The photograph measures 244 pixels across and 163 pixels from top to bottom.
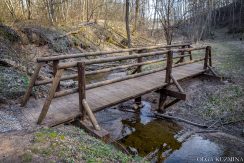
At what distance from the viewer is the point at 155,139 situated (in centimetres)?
638

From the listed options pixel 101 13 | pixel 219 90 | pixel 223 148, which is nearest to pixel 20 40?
pixel 219 90

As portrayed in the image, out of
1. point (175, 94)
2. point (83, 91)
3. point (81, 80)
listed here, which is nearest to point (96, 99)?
point (83, 91)

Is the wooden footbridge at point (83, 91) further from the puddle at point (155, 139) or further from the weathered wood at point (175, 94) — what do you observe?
the puddle at point (155, 139)

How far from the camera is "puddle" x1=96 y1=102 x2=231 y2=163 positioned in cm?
566

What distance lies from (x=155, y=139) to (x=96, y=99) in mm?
1985

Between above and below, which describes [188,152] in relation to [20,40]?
below

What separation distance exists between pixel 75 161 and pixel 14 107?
290 centimetres

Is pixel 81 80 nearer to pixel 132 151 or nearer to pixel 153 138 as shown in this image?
pixel 132 151

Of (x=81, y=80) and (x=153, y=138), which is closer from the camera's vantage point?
(x=81, y=80)

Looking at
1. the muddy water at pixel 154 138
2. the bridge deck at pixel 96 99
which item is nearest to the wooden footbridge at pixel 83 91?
the bridge deck at pixel 96 99

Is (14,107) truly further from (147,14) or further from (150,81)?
(147,14)

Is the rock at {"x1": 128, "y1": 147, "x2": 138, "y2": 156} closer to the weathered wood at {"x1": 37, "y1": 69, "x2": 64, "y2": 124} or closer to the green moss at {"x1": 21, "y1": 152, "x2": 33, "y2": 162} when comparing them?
the weathered wood at {"x1": 37, "y1": 69, "x2": 64, "y2": 124}

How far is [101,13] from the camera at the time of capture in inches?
1062

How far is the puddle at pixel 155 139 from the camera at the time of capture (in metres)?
5.66
